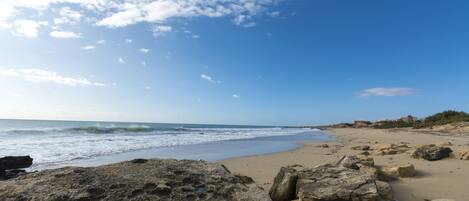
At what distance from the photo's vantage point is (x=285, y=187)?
19.2 ft

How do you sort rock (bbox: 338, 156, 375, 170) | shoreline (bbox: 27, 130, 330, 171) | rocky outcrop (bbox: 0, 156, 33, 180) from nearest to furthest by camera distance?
rock (bbox: 338, 156, 375, 170) → rocky outcrop (bbox: 0, 156, 33, 180) → shoreline (bbox: 27, 130, 330, 171)

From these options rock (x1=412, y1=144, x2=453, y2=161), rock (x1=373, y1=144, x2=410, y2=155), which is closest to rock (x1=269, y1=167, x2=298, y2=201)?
rock (x1=412, y1=144, x2=453, y2=161)

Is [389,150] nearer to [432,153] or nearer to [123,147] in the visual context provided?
[432,153]

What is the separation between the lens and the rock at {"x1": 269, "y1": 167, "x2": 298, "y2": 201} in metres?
5.80

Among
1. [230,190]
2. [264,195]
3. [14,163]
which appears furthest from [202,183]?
[14,163]

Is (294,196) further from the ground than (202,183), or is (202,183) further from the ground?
(202,183)

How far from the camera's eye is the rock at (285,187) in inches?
229

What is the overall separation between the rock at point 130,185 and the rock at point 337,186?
133 centimetres

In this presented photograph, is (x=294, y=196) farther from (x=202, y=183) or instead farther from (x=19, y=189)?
(x=19, y=189)

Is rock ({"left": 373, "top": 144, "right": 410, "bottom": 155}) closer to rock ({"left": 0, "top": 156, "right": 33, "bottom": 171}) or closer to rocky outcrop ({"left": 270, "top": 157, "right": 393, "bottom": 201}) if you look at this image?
rocky outcrop ({"left": 270, "top": 157, "right": 393, "bottom": 201})

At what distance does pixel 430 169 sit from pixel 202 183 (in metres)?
7.74

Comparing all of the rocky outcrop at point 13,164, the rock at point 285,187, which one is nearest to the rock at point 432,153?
the rock at point 285,187

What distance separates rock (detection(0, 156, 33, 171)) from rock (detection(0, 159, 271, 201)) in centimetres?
779

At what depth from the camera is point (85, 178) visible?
4086 millimetres
